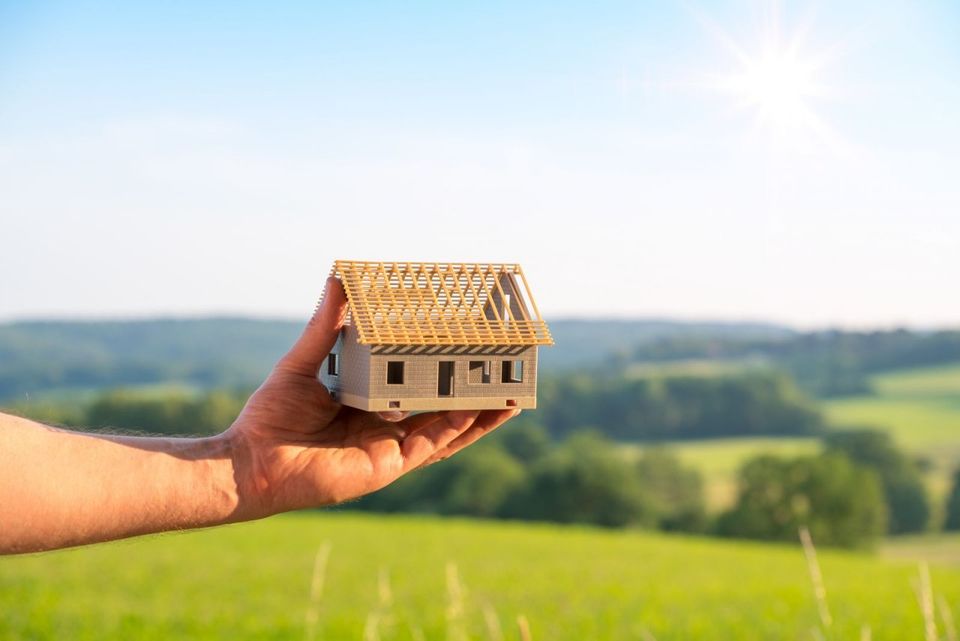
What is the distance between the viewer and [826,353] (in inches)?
3157

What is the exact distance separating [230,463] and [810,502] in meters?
54.6

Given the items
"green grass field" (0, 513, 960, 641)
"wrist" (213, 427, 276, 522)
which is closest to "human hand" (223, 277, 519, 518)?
"wrist" (213, 427, 276, 522)

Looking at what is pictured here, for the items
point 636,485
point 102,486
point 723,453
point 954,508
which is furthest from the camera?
point 723,453

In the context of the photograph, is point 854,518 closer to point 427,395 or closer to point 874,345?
point 874,345

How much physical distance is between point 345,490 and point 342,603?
1499 centimetres

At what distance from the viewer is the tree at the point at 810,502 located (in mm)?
53375

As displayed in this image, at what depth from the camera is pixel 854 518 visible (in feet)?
176

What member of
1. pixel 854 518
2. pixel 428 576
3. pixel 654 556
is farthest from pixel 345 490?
pixel 854 518

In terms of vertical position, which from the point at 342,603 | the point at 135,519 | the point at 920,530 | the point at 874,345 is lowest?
the point at 920,530

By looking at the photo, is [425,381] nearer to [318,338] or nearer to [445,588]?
[318,338]

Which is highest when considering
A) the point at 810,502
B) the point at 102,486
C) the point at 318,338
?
the point at 318,338

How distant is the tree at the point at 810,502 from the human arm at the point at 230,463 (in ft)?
173

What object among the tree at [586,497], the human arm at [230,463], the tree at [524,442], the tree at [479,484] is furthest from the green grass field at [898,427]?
the human arm at [230,463]

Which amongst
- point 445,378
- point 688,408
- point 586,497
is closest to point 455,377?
point 445,378
